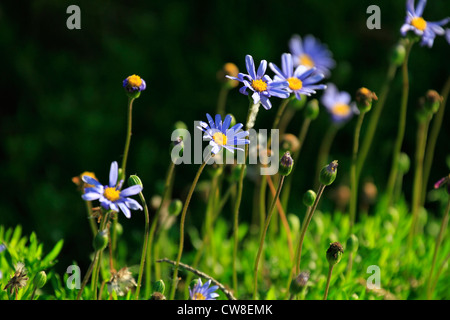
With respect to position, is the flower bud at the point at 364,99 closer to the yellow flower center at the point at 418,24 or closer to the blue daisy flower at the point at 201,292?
the yellow flower center at the point at 418,24

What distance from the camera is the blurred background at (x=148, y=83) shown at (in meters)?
1.77

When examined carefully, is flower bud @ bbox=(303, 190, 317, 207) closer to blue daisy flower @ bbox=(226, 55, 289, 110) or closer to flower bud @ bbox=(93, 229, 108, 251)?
blue daisy flower @ bbox=(226, 55, 289, 110)

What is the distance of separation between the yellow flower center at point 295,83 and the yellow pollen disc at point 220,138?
0.63 feet

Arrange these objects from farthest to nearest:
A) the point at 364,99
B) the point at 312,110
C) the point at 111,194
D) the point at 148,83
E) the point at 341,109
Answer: the point at 148,83, the point at 341,109, the point at 312,110, the point at 364,99, the point at 111,194

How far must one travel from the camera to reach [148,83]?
2.03 meters

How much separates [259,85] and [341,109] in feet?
2.67

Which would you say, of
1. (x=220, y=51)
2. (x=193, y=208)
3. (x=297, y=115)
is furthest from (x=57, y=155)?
(x=297, y=115)

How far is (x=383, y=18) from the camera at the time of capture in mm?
2146

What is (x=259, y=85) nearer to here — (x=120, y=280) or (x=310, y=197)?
(x=310, y=197)

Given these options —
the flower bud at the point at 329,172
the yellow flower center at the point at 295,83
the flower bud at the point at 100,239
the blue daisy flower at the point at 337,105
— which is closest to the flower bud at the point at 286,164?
the flower bud at the point at 329,172

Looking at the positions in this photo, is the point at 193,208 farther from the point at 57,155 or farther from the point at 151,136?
the point at 57,155

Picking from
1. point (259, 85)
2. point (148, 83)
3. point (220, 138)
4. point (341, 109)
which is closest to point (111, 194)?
point (220, 138)

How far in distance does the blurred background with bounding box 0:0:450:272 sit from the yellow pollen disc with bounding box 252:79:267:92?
2.78 ft
